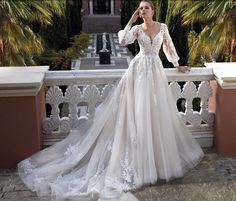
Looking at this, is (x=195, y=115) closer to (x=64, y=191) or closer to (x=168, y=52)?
(x=168, y=52)

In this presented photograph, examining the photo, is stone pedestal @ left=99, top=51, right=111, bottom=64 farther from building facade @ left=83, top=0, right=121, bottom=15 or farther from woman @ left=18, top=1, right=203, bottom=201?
building facade @ left=83, top=0, right=121, bottom=15

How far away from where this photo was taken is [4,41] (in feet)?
19.9

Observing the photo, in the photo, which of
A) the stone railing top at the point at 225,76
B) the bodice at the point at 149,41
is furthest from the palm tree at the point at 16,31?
the stone railing top at the point at 225,76

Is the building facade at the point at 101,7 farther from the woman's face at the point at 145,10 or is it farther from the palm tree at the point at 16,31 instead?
the woman's face at the point at 145,10

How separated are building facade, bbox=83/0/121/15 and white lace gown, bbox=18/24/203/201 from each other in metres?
26.5

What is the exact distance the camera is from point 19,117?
3686 millimetres

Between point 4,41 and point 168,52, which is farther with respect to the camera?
point 4,41

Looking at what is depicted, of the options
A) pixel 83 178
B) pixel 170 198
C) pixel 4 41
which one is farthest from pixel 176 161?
pixel 4 41

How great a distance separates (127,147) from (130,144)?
0.13 feet

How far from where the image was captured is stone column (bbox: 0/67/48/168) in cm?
361

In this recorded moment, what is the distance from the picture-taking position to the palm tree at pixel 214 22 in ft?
20.9

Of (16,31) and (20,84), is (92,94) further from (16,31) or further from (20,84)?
(16,31)

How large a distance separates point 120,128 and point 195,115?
3.34 ft

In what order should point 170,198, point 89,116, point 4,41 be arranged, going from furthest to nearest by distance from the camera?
point 4,41 → point 89,116 → point 170,198
